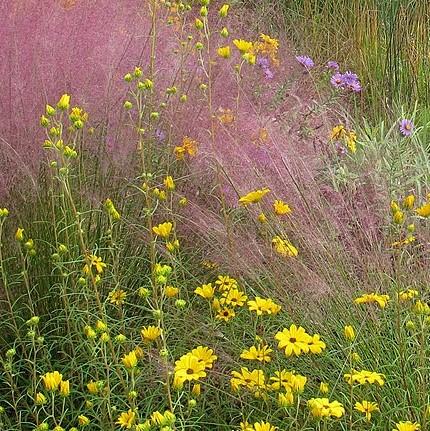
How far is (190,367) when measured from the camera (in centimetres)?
136

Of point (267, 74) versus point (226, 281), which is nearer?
point (226, 281)

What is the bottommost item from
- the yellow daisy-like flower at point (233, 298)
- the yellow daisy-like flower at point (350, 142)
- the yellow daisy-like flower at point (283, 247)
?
the yellow daisy-like flower at point (350, 142)

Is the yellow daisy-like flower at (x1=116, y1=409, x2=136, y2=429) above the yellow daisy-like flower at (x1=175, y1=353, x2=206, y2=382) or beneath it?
beneath

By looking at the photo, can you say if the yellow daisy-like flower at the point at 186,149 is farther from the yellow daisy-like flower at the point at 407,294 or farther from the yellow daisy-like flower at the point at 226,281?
the yellow daisy-like flower at the point at 407,294

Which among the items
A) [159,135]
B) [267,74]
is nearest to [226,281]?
[159,135]

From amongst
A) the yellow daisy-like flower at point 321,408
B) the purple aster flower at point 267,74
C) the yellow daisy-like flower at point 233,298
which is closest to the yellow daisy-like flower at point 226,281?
the yellow daisy-like flower at point 233,298

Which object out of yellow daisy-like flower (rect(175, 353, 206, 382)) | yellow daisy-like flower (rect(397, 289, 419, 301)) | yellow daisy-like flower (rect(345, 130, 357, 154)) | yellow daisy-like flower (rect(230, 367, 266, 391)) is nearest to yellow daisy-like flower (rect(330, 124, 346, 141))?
yellow daisy-like flower (rect(345, 130, 357, 154))

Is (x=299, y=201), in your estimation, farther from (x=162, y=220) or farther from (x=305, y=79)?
(x=305, y=79)

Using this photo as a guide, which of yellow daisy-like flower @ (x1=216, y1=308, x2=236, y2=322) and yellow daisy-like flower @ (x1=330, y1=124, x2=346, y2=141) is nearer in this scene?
yellow daisy-like flower @ (x1=216, y1=308, x2=236, y2=322)

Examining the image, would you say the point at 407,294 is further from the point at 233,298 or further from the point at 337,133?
the point at 337,133

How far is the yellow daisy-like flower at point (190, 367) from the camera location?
52.3 inches

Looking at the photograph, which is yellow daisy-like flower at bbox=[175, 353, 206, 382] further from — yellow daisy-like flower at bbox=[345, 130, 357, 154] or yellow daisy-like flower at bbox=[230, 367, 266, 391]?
yellow daisy-like flower at bbox=[345, 130, 357, 154]

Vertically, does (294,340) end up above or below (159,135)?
above

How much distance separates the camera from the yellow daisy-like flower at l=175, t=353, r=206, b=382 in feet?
4.36
